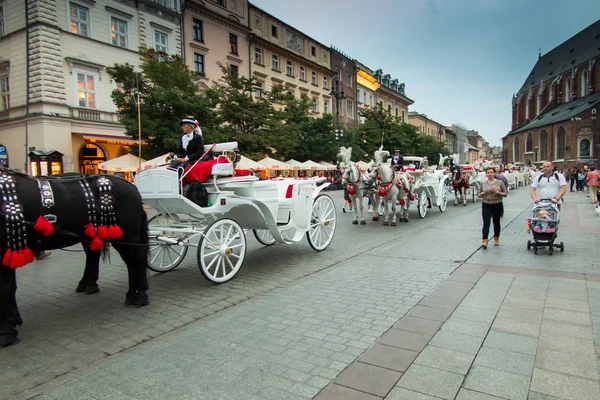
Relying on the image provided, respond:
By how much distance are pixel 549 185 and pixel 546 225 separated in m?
0.81

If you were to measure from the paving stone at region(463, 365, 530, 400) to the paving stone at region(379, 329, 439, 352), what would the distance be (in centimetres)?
54

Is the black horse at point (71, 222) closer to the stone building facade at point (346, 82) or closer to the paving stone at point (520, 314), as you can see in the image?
the paving stone at point (520, 314)

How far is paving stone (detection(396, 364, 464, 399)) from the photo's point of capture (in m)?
2.74

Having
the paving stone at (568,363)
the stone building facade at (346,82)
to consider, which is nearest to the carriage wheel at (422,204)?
the paving stone at (568,363)

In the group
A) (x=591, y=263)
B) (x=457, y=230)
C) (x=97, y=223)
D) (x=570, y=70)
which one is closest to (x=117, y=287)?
(x=97, y=223)

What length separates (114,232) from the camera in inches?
170

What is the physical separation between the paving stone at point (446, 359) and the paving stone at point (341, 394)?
69cm

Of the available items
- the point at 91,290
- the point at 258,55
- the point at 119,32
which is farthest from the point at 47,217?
the point at 258,55

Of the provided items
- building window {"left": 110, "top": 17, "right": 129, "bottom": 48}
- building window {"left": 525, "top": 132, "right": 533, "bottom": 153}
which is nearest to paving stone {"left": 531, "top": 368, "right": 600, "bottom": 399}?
building window {"left": 110, "top": 17, "right": 129, "bottom": 48}

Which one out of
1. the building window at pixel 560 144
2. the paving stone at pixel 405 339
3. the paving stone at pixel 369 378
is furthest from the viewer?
the building window at pixel 560 144

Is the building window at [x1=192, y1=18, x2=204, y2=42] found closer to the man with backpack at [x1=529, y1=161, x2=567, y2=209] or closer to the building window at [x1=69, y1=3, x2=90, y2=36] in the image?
the building window at [x1=69, y1=3, x2=90, y2=36]

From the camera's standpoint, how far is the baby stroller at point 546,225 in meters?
7.38

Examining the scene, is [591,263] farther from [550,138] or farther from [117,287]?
[550,138]

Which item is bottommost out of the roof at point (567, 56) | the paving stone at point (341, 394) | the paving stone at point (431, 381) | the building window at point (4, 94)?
the paving stone at point (341, 394)
